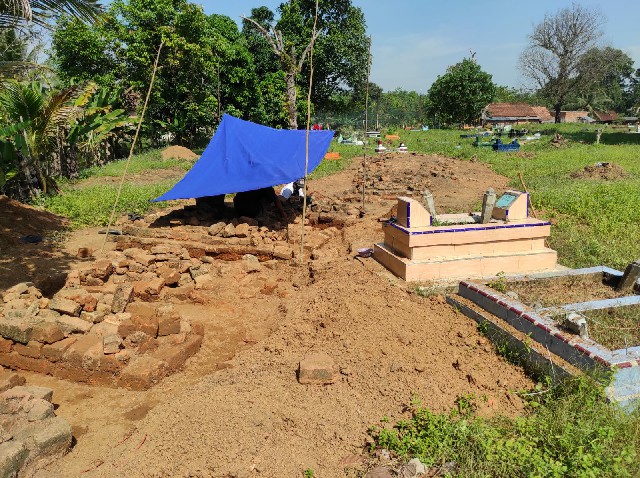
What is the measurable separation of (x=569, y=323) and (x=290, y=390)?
2.24 meters

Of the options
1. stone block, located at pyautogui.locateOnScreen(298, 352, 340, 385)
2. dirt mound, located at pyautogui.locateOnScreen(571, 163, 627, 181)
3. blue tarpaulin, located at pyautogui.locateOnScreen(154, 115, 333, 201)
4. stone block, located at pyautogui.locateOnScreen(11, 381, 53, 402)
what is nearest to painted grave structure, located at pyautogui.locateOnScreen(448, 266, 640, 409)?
stone block, located at pyautogui.locateOnScreen(298, 352, 340, 385)

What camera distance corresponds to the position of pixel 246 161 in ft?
29.1

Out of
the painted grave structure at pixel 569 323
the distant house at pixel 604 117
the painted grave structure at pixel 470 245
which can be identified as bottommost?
the painted grave structure at pixel 569 323

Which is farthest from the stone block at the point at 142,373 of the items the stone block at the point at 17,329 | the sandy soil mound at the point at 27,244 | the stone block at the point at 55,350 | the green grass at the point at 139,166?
the green grass at the point at 139,166

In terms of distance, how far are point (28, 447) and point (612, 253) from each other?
6597mm

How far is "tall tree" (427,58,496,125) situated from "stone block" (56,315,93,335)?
1468 inches

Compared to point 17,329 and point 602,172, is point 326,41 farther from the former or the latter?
point 17,329

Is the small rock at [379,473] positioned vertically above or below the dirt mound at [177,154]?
below

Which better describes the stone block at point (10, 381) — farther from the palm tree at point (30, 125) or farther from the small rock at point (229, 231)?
the palm tree at point (30, 125)

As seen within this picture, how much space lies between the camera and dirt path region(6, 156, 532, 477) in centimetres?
294

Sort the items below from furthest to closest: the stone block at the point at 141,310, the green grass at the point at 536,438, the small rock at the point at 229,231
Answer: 1. the small rock at the point at 229,231
2. the stone block at the point at 141,310
3. the green grass at the point at 536,438

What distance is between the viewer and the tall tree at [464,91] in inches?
1436

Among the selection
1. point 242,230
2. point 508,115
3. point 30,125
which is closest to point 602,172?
point 242,230

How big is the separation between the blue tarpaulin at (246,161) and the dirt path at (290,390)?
3.16 meters
